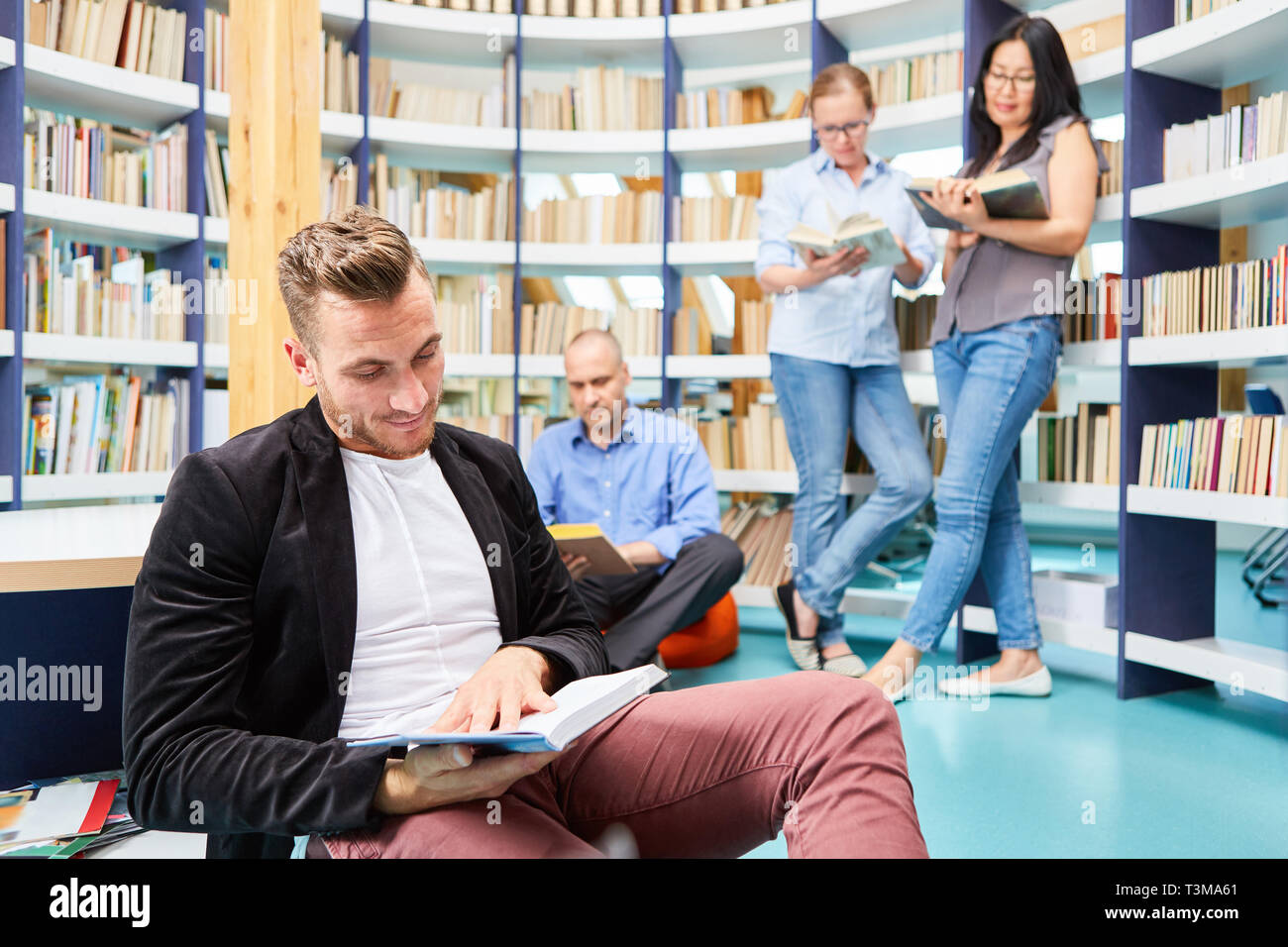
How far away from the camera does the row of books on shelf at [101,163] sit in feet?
11.1

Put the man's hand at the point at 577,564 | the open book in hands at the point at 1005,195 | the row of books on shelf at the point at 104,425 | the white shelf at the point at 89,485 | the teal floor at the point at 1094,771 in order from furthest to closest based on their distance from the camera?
1. the row of books on shelf at the point at 104,425
2. the white shelf at the point at 89,485
3. the man's hand at the point at 577,564
4. the open book in hands at the point at 1005,195
5. the teal floor at the point at 1094,771

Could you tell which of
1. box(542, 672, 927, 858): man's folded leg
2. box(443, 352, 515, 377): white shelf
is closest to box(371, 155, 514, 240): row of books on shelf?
box(443, 352, 515, 377): white shelf

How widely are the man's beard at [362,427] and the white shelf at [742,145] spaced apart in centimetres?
298

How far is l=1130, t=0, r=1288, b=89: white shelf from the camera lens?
243cm

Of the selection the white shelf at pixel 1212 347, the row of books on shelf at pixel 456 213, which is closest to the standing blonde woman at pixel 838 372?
the white shelf at pixel 1212 347

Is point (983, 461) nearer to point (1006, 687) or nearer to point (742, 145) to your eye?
point (1006, 687)

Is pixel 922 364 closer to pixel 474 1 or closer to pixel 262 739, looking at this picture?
pixel 474 1

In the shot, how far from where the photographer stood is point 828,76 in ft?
9.82

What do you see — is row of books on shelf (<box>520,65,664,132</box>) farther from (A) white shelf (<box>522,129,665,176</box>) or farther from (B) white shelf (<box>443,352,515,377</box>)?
(B) white shelf (<box>443,352,515,377</box>)

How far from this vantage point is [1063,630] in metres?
2.97

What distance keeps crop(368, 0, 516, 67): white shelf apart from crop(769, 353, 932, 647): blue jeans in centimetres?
193

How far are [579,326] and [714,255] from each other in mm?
661

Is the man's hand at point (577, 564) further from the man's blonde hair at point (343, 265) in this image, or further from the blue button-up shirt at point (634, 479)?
the man's blonde hair at point (343, 265)

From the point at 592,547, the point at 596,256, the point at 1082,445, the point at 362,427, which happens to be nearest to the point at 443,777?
the point at 362,427
